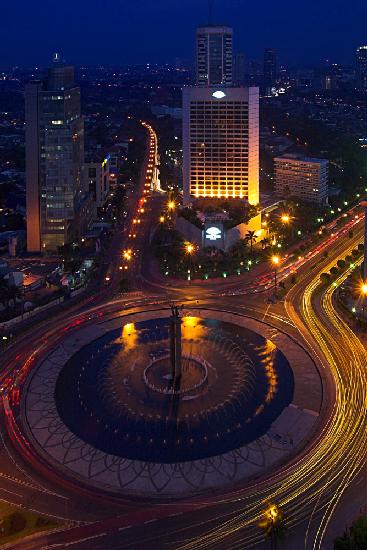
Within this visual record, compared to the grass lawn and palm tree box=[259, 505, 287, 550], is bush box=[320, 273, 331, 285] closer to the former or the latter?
palm tree box=[259, 505, 287, 550]

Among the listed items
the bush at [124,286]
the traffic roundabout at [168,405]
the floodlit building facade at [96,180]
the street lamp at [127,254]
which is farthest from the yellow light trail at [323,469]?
the floodlit building facade at [96,180]

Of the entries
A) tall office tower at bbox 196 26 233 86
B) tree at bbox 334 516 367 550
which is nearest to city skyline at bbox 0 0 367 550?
tree at bbox 334 516 367 550

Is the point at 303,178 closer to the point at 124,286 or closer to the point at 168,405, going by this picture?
the point at 124,286

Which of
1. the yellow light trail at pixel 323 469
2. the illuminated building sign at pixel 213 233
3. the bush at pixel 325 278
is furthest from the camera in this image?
the illuminated building sign at pixel 213 233

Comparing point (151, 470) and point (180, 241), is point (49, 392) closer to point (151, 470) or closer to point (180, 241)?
point (151, 470)

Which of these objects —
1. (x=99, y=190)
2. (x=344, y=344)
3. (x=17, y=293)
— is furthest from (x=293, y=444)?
(x=99, y=190)

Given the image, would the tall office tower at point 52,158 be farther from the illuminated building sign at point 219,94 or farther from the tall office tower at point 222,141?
the illuminated building sign at point 219,94
